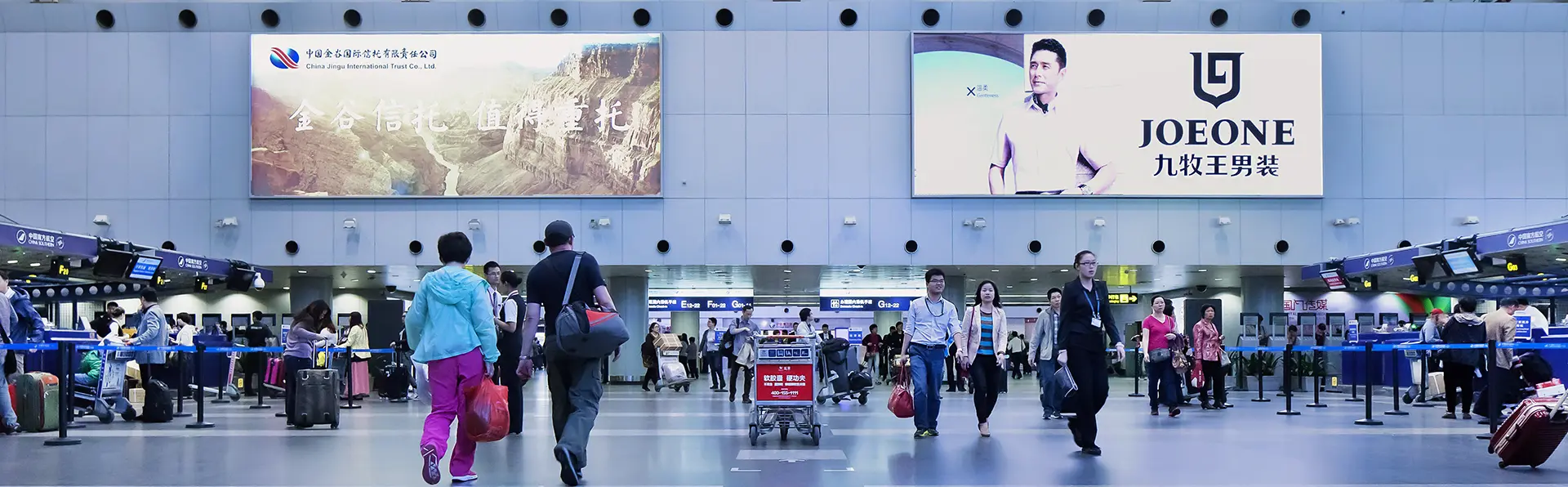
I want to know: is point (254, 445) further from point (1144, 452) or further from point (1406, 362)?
point (1406, 362)

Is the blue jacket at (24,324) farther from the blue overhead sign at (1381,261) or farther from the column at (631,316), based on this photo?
the blue overhead sign at (1381,261)

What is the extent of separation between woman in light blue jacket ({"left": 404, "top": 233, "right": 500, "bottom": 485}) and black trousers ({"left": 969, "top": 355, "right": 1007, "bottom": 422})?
5.17 metres

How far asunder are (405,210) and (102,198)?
564 cm

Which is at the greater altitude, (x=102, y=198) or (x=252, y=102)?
(x=252, y=102)

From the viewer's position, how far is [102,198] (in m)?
25.1

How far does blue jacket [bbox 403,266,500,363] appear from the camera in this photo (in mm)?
7098

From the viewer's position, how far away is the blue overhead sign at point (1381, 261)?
69.8 feet

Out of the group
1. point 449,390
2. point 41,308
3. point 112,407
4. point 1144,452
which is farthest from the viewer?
point 41,308

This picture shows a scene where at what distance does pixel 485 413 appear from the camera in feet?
23.0

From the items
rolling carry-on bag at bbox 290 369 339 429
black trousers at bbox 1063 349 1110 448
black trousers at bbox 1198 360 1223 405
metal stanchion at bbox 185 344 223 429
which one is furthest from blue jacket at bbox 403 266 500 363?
black trousers at bbox 1198 360 1223 405

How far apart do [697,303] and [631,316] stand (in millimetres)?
9070

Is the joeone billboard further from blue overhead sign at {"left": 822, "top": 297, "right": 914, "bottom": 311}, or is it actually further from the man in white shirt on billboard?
blue overhead sign at {"left": 822, "top": 297, "right": 914, "bottom": 311}

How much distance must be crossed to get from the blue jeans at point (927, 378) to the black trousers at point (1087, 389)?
1.87m

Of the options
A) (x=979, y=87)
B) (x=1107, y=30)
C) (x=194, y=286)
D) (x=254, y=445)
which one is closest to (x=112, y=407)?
(x=254, y=445)
